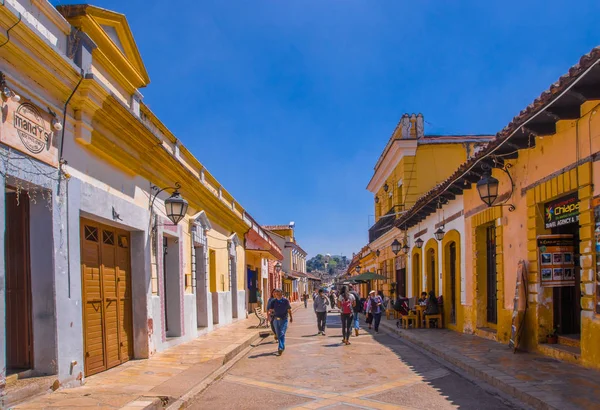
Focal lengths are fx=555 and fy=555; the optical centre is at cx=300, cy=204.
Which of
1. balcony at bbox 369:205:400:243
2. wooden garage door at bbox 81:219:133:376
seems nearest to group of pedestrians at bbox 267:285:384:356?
wooden garage door at bbox 81:219:133:376

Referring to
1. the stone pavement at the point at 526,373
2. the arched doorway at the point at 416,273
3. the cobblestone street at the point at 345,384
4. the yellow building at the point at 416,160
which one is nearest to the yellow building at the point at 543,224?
the stone pavement at the point at 526,373

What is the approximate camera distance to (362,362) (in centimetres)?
1055

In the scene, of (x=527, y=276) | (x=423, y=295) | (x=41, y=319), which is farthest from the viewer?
(x=423, y=295)

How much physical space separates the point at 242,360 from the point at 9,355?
17.5 feet

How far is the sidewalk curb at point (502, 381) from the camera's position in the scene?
6303mm

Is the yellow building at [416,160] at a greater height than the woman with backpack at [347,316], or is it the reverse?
the yellow building at [416,160]

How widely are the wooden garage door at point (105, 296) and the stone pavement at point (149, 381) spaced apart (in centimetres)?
29

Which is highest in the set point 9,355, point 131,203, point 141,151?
point 141,151

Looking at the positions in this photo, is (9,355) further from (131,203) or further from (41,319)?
(131,203)

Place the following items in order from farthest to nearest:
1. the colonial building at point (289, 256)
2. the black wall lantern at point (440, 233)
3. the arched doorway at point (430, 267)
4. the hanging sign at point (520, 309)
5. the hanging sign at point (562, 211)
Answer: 1. the colonial building at point (289, 256)
2. the arched doorway at point (430, 267)
3. the black wall lantern at point (440, 233)
4. the hanging sign at point (520, 309)
5. the hanging sign at point (562, 211)

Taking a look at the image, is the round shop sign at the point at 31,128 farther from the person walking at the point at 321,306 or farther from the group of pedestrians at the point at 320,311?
the person walking at the point at 321,306

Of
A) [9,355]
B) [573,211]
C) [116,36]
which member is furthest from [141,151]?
[573,211]

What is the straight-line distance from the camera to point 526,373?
26.5 ft

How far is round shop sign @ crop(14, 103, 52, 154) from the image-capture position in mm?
6188
